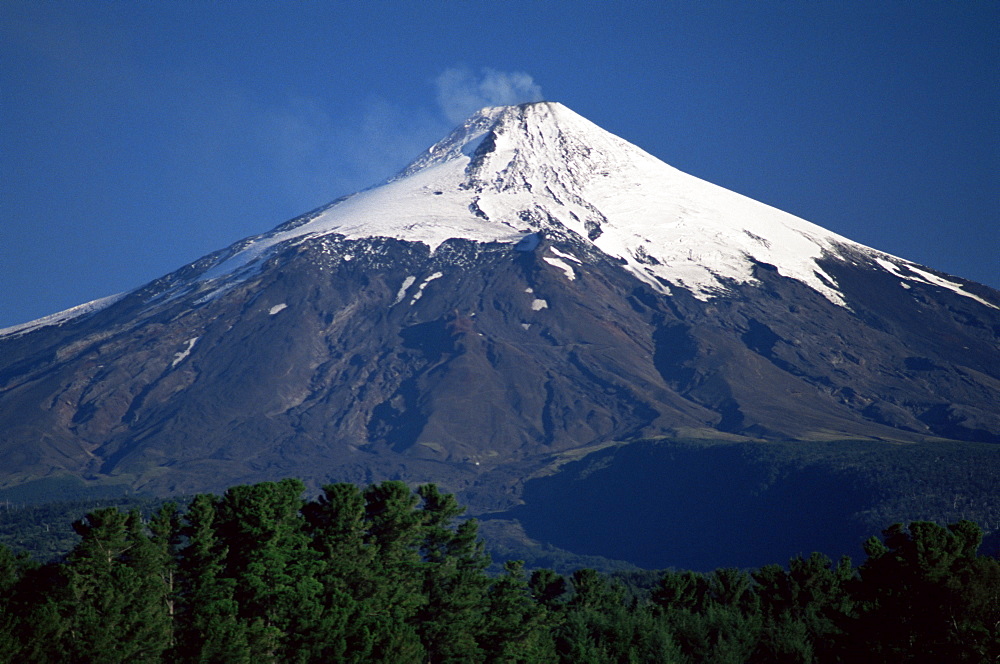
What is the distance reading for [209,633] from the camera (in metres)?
51.1

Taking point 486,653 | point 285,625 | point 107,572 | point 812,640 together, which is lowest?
point 812,640

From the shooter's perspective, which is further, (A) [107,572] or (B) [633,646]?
(B) [633,646]

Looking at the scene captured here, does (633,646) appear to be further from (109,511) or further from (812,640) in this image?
(109,511)

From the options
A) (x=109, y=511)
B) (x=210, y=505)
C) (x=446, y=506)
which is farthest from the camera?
(x=446, y=506)

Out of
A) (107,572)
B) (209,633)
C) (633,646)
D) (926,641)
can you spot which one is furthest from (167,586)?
(926,641)

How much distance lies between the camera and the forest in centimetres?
5178

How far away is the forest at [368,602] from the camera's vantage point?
51781mm

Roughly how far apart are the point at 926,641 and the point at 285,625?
28.1m

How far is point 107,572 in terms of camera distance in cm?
5453

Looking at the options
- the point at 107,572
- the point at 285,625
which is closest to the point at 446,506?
the point at 285,625

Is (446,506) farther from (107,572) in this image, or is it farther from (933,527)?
(933,527)

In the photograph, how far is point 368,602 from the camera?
59.4 metres

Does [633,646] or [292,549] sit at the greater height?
[292,549]

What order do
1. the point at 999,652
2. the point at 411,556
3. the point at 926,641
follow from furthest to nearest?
the point at 411,556 → the point at 926,641 → the point at 999,652
